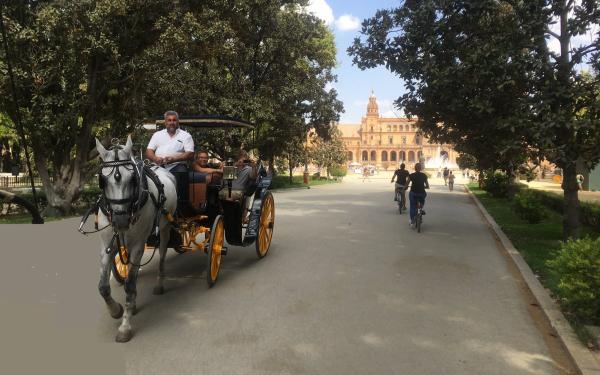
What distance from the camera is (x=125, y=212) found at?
4.32 meters

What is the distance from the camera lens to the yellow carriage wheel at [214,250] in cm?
622

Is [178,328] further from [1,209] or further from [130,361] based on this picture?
[1,209]

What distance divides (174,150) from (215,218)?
1213 millimetres

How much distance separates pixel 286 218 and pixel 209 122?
7537 millimetres

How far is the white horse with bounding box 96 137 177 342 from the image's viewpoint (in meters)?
4.32

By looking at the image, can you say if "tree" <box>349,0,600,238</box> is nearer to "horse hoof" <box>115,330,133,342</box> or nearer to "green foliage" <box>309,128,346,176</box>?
"horse hoof" <box>115,330,133,342</box>

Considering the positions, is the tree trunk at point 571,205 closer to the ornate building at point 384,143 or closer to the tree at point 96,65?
the tree at point 96,65

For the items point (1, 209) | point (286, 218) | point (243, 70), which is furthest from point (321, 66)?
point (1, 209)

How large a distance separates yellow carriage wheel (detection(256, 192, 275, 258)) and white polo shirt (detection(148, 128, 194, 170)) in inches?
87.9

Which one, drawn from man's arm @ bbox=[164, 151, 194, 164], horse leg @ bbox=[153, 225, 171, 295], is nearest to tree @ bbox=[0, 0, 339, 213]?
man's arm @ bbox=[164, 151, 194, 164]

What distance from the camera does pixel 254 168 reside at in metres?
8.01

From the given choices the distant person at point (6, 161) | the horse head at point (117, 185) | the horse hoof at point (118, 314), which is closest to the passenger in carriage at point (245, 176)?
the horse hoof at point (118, 314)

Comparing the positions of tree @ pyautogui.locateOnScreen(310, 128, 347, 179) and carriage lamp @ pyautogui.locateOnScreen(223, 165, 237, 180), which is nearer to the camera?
carriage lamp @ pyautogui.locateOnScreen(223, 165, 237, 180)

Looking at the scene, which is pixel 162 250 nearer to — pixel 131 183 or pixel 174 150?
pixel 174 150
